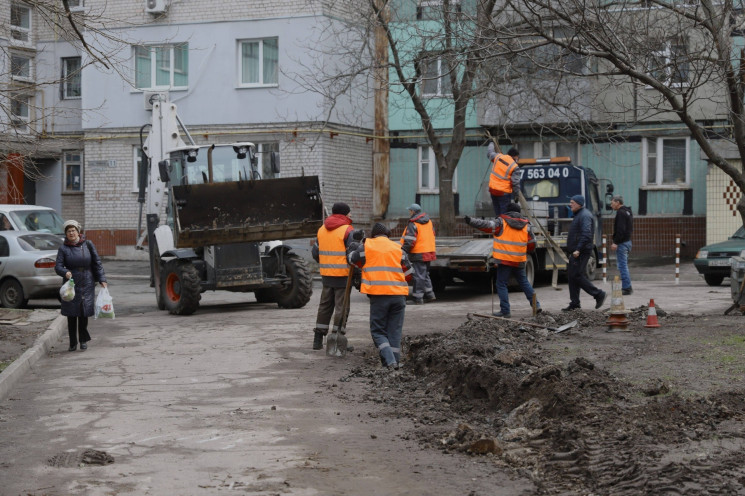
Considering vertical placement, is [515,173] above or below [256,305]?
above

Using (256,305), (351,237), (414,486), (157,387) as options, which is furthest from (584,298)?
(414,486)

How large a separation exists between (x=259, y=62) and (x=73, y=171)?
849 centimetres

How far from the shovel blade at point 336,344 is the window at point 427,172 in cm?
2004

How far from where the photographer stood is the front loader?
16984 mm

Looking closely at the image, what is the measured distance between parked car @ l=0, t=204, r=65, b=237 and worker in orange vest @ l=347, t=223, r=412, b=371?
11.3 metres

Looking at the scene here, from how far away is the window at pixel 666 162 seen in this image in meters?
29.8

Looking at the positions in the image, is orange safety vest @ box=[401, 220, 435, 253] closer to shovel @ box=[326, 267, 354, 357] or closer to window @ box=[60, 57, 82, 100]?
shovel @ box=[326, 267, 354, 357]

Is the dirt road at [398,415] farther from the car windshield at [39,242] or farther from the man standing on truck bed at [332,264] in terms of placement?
the car windshield at [39,242]

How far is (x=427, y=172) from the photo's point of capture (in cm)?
3231

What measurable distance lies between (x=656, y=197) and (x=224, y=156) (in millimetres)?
15618

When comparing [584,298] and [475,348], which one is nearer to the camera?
[475,348]

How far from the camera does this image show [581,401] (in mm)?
7996

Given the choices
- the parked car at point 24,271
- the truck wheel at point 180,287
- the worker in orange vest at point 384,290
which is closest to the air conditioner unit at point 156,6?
the parked car at point 24,271

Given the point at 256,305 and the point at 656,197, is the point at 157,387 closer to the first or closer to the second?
the point at 256,305
